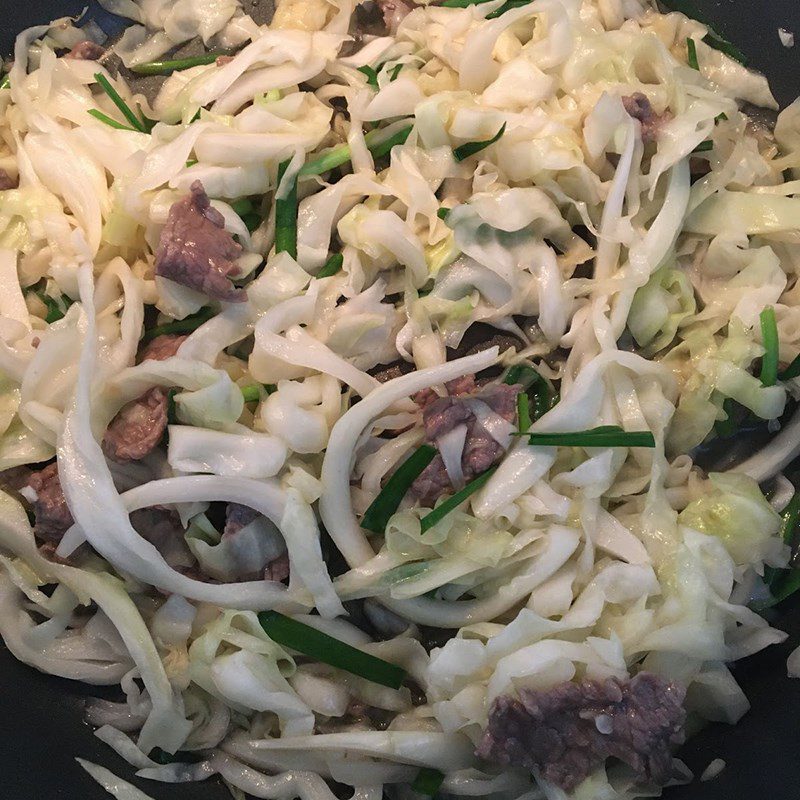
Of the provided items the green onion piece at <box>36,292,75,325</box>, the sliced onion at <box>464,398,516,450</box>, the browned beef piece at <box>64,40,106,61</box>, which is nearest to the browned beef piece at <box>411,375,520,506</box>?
the sliced onion at <box>464,398,516,450</box>

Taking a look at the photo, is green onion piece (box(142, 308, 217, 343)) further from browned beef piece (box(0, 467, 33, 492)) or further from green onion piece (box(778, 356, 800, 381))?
green onion piece (box(778, 356, 800, 381))

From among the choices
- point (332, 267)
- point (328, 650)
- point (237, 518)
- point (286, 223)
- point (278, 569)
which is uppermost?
point (286, 223)

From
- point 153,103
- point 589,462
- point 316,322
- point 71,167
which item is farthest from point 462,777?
point 153,103

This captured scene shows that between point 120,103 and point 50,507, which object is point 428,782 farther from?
point 120,103

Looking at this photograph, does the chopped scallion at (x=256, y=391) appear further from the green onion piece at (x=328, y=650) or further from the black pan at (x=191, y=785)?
the black pan at (x=191, y=785)

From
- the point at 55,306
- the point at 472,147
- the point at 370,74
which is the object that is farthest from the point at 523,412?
the point at 55,306

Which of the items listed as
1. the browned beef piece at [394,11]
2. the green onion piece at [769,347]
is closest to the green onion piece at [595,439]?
the green onion piece at [769,347]
